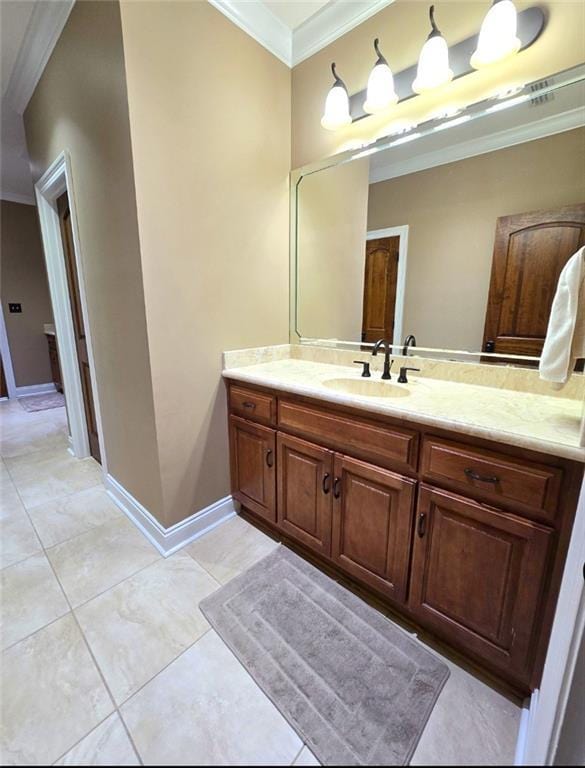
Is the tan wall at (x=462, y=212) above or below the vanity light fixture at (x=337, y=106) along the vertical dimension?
below

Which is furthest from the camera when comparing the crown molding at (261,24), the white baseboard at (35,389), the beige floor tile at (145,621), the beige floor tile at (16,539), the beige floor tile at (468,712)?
the white baseboard at (35,389)

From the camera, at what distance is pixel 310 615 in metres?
1.31

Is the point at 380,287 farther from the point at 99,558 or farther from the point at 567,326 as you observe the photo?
the point at 99,558

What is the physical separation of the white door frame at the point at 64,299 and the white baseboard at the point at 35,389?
7.81 feet

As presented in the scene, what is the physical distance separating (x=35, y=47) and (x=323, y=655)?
3.30 meters

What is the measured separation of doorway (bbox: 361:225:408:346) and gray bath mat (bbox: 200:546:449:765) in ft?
4.14

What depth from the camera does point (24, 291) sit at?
13.8ft

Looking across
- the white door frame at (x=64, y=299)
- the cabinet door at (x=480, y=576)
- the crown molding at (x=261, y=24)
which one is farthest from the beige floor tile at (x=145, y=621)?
the crown molding at (x=261, y=24)

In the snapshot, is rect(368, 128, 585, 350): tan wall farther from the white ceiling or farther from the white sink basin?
the white ceiling

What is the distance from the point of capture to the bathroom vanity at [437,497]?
3.01ft

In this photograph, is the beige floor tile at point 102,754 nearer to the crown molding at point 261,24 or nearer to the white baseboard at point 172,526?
the white baseboard at point 172,526

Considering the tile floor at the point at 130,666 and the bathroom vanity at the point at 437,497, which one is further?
the bathroom vanity at the point at 437,497

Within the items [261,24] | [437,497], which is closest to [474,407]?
[437,497]

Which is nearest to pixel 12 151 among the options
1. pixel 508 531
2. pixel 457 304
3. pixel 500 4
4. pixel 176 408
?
pixel 176 408
